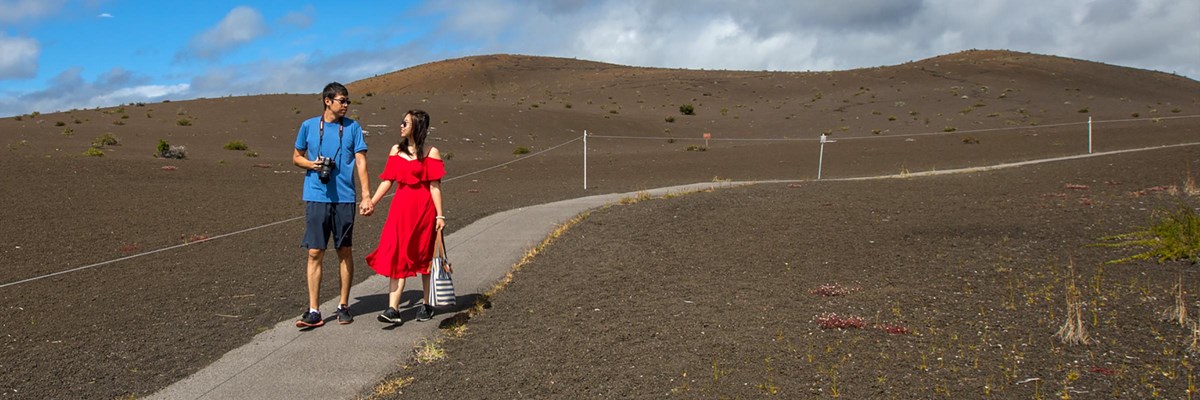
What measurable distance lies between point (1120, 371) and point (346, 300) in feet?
16.6

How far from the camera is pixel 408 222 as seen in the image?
20.1 ft

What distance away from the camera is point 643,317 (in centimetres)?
618

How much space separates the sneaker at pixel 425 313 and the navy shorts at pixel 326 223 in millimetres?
792

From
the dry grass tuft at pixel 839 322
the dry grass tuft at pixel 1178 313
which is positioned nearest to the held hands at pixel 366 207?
the dry grass tuft at pixel 839 322

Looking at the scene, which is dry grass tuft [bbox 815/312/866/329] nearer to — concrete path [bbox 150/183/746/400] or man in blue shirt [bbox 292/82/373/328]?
concrete path [bbox 150/183/746/400]

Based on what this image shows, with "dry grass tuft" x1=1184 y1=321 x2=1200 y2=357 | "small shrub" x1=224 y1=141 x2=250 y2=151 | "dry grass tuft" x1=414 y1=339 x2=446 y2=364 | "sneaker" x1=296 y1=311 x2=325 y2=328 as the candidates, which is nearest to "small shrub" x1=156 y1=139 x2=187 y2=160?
"small shrub" x1=224 y1=141 x2=250 y2=151

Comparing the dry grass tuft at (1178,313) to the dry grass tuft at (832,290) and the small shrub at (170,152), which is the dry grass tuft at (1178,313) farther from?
the small shrub at (170,152)

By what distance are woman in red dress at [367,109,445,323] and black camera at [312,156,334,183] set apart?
0.39m

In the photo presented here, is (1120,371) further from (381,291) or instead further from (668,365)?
(381,291)

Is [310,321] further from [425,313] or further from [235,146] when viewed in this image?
[235,146]

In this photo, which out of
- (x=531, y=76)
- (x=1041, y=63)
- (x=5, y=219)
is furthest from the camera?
(x=531, y=76)

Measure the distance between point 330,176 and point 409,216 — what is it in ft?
2.08

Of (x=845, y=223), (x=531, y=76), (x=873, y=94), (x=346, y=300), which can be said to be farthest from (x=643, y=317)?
(x=531, y=76)

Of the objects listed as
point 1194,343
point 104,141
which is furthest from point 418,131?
point 104,141
